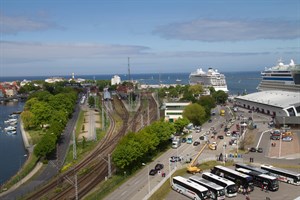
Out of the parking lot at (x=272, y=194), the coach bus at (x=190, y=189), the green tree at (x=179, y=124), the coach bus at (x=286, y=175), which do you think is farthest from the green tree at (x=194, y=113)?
the parking lot at (x=272, y=194)

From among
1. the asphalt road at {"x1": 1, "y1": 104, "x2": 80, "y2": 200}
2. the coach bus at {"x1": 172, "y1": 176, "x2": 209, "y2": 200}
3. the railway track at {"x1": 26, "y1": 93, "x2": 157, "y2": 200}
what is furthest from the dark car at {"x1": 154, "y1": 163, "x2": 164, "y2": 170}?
the asphalt road at {"x1": 1, "y1": 104, "x2": 80, "y2": 200}

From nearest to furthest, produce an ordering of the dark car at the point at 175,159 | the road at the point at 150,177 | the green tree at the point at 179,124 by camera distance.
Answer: the road at the point at 150,177, the dark car at the point at 175,159, the green tree at the point at 179,124

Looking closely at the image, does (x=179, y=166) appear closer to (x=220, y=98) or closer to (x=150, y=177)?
(x=150, y=177)

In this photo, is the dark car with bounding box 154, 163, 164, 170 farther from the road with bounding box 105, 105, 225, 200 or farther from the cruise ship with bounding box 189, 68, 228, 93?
the cruise ship with bounding box 189, 68, 228, 93

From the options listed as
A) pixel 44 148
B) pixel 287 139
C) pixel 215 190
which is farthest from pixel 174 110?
pixel 215 190

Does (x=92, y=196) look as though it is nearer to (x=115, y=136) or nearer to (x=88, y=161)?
(x=88, y=161)

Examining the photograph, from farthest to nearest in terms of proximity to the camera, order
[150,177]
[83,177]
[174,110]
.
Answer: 1. [174,110]
2. [83,177]
3. [150,177]

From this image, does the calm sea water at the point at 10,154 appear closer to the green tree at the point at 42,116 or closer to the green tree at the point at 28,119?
the green tree at the point at 28,119
